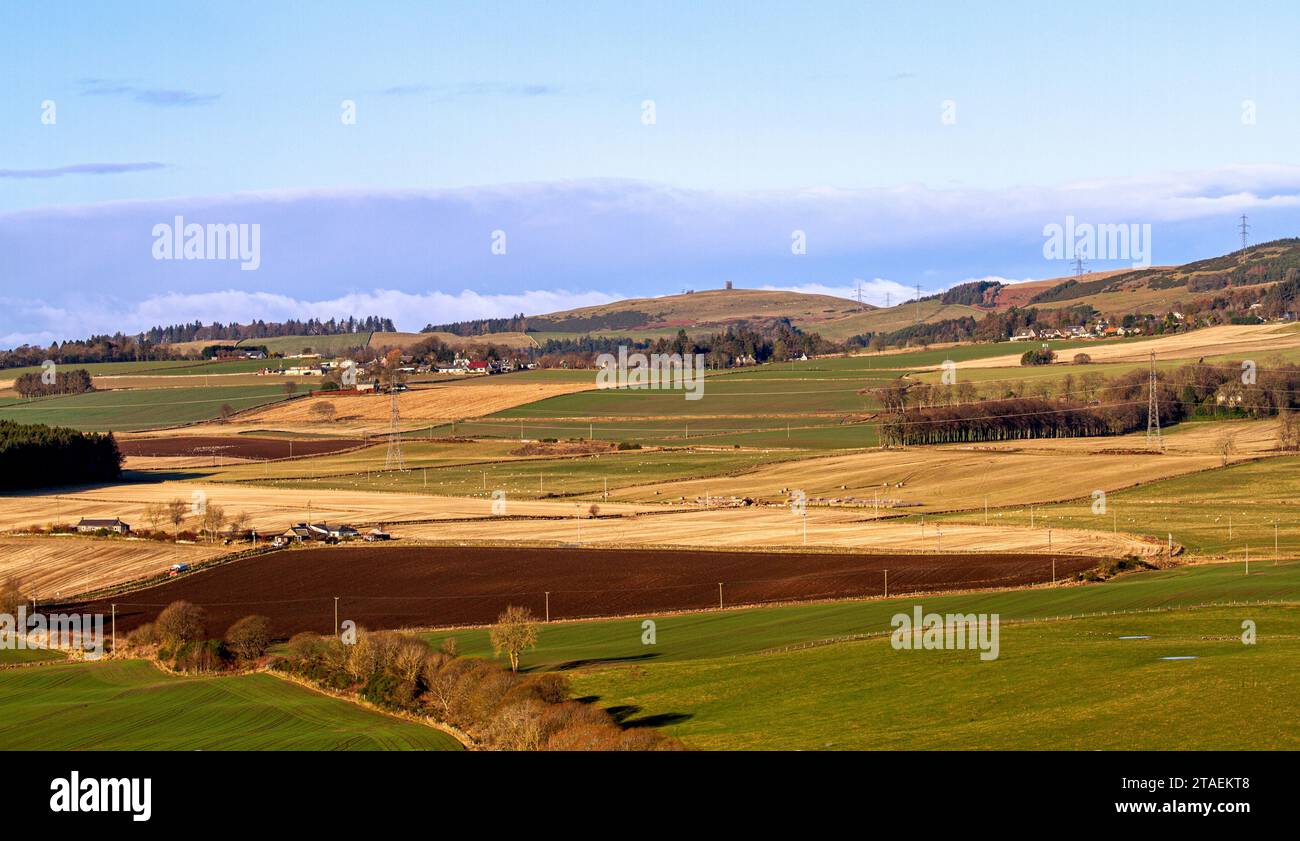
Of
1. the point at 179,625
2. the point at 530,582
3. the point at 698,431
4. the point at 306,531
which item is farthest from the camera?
the point at 698,431

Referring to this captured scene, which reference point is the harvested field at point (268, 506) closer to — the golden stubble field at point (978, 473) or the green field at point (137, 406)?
the golden stubble field at point (978, 473)

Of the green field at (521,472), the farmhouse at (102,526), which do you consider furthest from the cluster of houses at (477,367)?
the farmhouse at (102,526)

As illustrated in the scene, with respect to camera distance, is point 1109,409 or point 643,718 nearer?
point 643,718

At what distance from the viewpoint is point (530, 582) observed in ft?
206

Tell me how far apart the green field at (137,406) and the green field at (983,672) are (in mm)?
110966

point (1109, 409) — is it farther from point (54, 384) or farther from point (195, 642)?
point (54, 384)

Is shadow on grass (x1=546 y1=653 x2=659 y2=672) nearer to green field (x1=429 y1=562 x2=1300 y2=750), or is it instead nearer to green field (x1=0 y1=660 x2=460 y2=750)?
green field (x1=429 y1=562 x2=1300 y2=750)

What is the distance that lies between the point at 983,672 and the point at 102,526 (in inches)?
2318

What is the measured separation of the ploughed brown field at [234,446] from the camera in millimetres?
123750

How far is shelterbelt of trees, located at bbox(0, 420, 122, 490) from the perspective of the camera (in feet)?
341

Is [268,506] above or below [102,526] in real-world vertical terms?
above

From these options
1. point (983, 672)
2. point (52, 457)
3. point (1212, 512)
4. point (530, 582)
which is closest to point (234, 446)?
point (52, 457)
